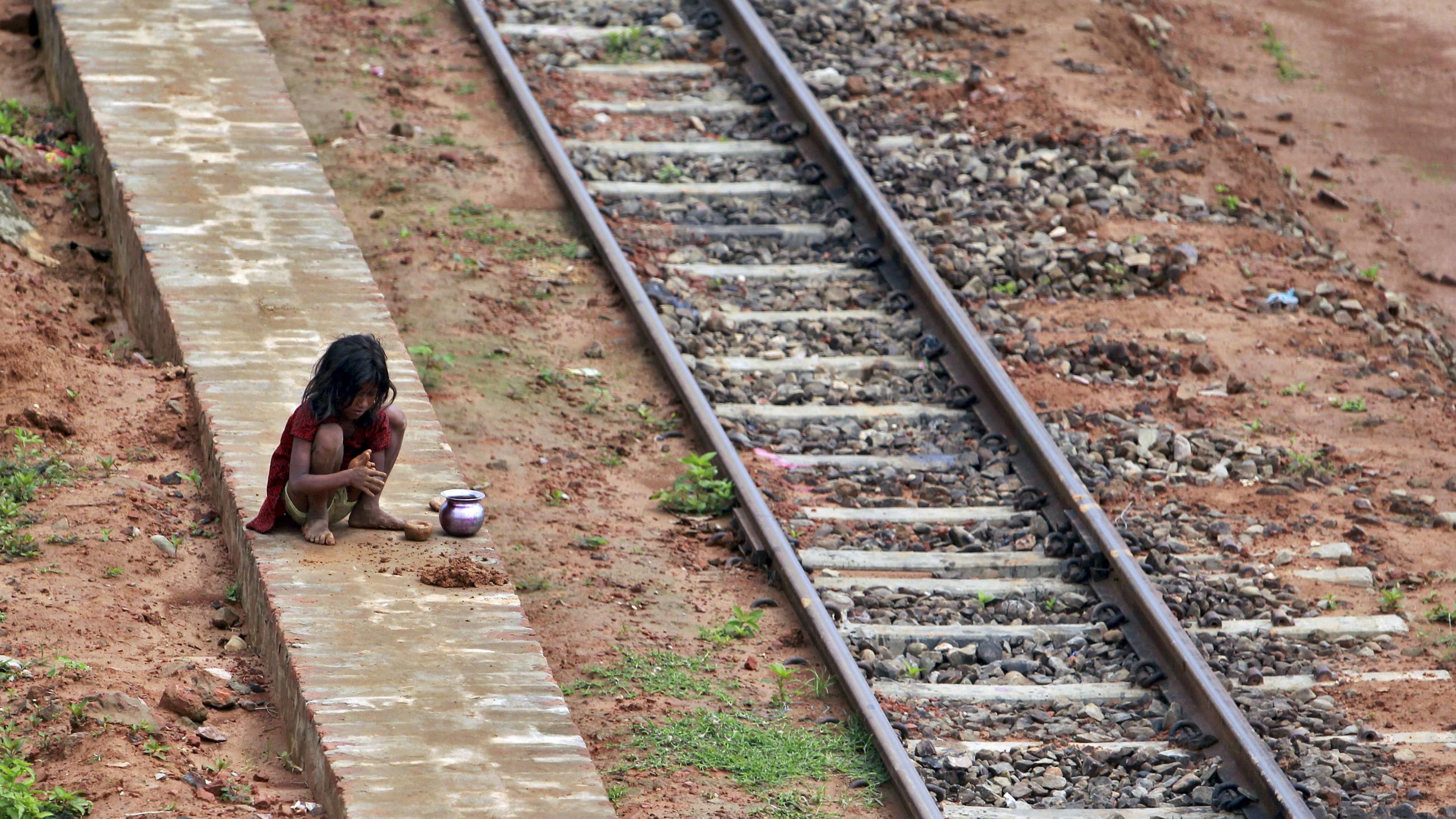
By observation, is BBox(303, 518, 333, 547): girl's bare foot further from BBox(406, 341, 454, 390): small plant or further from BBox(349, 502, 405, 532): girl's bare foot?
BBox(406, 341, 454, 390): small plant

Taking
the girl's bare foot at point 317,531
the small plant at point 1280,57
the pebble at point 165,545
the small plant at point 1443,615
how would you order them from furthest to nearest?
the small plant at point 1280,57, the small plant at point 1443,615, the pebble at point 165,545, the girl's bare foot at point 317,531

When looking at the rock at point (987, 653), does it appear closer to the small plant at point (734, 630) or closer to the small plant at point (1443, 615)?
the small plant at point (734, 630)

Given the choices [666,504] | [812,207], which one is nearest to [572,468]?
[666,504]

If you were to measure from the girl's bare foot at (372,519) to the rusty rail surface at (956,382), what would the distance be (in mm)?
1645

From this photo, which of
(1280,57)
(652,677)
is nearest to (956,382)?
(652,677)

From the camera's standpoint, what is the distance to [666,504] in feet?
26.0

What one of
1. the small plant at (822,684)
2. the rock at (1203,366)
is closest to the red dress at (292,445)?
the small plant at (822,684)

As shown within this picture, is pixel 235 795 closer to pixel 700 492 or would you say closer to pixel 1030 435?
pixel 700 492

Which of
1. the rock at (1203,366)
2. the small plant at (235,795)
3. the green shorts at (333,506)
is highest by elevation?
the green shorts at (333,506)

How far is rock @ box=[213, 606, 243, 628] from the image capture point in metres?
6.45

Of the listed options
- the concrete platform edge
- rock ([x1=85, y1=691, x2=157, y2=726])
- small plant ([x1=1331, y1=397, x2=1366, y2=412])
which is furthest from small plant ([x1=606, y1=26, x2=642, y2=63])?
rock ([x1=85, y1=691, x2=157, y2=726])

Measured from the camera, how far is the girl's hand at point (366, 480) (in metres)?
6.24

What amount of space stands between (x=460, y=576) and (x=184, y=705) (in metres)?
1.02

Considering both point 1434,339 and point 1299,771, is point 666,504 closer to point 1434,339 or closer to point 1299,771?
point 1299,771
